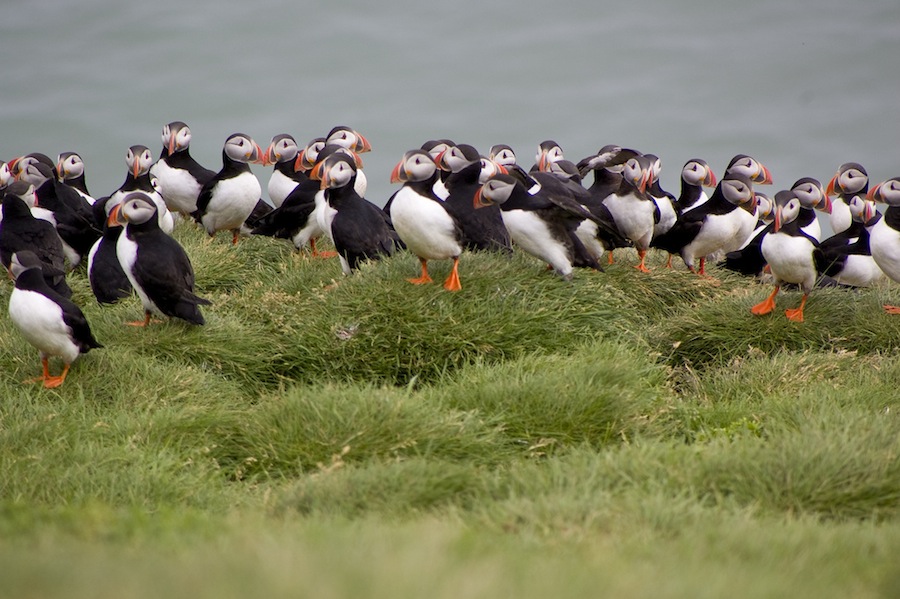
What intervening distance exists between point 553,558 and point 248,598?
989 millimetres

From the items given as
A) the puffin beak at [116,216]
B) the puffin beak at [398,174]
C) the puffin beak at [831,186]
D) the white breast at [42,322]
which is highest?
the puffin beak at [398,174]

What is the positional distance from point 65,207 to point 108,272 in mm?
1581

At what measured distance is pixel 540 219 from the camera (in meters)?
5.88

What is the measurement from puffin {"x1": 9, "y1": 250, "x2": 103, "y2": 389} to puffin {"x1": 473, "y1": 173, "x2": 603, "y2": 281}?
2.30 metres

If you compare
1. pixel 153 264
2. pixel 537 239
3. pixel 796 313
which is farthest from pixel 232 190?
pixel 796 313

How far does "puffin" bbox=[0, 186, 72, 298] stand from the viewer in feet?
22.3

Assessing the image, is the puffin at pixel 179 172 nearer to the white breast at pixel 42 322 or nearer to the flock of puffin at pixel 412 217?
the flock of puffin at pixel 412 217

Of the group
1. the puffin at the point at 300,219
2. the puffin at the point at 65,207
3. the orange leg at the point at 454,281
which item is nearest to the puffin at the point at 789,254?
the orange leg at the point at 454,281

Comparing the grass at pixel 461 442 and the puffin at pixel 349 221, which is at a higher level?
the puffin at pixel 349 221

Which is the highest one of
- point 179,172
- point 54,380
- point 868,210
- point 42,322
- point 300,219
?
point 179,172

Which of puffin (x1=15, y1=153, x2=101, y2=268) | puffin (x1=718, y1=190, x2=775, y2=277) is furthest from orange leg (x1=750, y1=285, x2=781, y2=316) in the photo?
puffin (x1=15, y1=153, x2=101, y2=268)

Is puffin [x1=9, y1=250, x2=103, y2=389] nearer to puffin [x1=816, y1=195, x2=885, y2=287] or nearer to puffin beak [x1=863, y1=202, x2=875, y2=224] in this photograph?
puffin [x1=816, y1=195, x2=885, y2=287]

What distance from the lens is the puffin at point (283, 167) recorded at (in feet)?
29.5

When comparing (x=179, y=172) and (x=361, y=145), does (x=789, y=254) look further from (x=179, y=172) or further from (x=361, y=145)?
(x=179, y=172)
